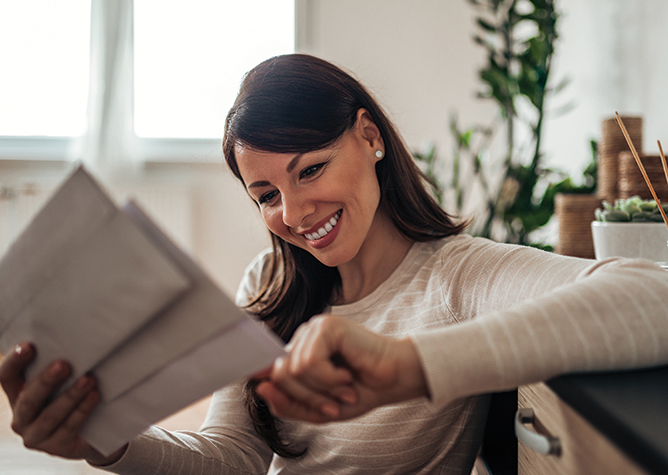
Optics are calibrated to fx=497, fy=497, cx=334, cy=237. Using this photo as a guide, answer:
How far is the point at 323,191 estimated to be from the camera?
80cm

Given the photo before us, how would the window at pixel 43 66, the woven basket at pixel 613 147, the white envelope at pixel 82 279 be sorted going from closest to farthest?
the white envelope at pixel 82 279 < the woven basket at pixel 613 147 < the window at pixel 43 66

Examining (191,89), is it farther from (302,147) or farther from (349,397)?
(349,397)

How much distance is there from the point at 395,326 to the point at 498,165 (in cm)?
260

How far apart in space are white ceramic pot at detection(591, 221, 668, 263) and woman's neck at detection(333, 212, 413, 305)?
355mm

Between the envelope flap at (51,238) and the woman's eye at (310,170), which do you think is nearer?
the envelope flap at (51,238)

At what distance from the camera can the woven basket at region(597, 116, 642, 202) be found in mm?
1314

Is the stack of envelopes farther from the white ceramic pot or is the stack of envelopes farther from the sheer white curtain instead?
the sheer white curtain

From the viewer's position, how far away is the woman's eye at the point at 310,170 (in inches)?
31.3

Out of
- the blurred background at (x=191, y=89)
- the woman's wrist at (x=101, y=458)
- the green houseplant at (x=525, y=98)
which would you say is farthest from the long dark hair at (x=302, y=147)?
the blurred background at (x=191, y=89)

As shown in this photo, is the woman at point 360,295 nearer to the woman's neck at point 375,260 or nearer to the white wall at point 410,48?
the woman's neck at point 375,260

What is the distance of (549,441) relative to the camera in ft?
1.55

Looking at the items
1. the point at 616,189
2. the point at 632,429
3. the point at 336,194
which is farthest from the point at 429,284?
the point at 616,189

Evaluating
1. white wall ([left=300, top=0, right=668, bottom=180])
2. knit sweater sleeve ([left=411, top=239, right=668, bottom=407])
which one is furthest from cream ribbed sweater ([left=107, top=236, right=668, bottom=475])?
white wall ([left=300, top=0, right=668, bottom=180])

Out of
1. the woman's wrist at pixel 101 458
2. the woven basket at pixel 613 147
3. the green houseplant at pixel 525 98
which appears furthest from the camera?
the green houseplant at pixel 525 98
